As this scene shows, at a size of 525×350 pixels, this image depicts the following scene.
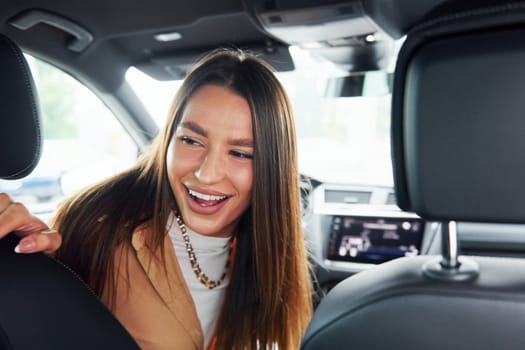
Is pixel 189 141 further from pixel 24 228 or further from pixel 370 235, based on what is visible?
pixel 370 235

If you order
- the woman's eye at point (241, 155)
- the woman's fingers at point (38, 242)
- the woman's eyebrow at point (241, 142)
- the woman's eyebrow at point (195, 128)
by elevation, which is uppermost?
the woman's eyebrow at point (195, 128)

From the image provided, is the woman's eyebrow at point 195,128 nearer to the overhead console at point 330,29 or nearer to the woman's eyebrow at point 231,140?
the woman's eyebrow at point 231,140

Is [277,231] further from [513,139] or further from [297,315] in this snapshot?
[513,139]

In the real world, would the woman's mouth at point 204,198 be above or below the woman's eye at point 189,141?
below

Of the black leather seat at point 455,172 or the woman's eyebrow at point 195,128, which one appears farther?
the woman's eyebrow at point 195,128

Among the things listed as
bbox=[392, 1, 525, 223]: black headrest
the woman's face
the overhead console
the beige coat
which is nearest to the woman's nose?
the woman's face

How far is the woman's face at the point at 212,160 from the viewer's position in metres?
1.84

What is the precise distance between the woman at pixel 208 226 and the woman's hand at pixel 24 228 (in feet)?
1.18

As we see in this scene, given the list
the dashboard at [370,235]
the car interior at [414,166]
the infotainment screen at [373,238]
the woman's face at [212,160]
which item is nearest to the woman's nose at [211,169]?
the woman's face at [212,160]

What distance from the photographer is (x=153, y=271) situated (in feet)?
5.93

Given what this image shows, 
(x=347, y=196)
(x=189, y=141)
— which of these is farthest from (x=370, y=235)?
(x=189, y=141)

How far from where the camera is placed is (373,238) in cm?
341

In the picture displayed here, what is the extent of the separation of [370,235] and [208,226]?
173 centimetres

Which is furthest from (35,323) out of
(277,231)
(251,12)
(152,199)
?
(251,12)
